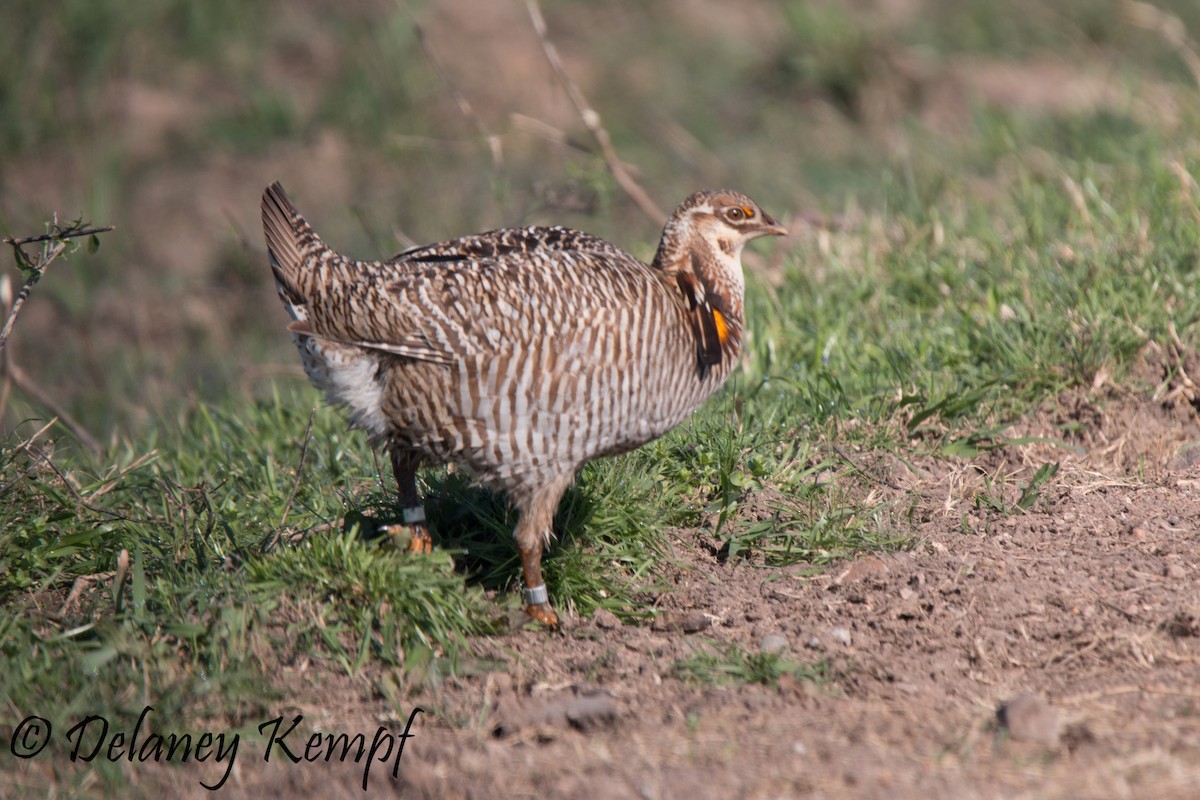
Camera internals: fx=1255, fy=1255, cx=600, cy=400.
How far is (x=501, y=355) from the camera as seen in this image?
3.63 m

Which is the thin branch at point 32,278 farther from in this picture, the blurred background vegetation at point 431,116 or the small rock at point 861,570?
the blurred background vegetation at point 431,116

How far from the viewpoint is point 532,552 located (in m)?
3.87

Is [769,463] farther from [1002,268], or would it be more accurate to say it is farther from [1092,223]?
[1092,223]

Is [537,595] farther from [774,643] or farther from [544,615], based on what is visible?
[774,643]

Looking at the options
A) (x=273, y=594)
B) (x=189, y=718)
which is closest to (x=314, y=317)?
(x=273, y=594)

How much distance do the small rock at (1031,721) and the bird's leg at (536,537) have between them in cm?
140

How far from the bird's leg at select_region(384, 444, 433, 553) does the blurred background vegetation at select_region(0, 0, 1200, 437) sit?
11.6 feet

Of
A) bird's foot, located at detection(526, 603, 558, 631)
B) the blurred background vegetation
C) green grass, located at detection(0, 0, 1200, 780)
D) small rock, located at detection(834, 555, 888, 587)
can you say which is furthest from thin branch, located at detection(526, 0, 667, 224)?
bird's foot, located at detection(526, 603, 558, 631)

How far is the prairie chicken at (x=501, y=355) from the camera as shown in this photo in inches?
143

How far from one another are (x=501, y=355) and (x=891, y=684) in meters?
1.43

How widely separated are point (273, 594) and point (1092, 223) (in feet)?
13.4

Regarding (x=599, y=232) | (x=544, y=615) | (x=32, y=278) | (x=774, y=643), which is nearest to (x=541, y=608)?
(x=544, y=615)

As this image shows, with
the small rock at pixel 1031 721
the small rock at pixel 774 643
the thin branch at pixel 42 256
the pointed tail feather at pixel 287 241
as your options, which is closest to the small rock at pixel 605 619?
the small rock at pixel 774 643
